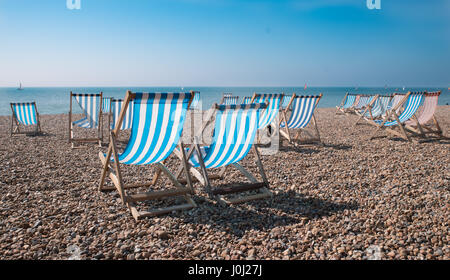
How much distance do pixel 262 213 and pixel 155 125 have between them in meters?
1.41

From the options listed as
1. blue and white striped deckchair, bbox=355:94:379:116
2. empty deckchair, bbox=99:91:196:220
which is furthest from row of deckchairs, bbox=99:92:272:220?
blue and white striped deckchair, bbox=355:94:379:116

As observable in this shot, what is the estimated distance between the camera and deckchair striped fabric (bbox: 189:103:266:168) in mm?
3143

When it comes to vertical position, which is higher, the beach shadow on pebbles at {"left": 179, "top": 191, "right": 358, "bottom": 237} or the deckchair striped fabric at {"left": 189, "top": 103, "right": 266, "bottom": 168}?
the deckchair striped fabric at {"left": 189, "top": 103, "right": 266, "bottom": 168}

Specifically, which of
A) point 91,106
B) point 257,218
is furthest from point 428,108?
point 91,106

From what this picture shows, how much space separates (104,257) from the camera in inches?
87.1

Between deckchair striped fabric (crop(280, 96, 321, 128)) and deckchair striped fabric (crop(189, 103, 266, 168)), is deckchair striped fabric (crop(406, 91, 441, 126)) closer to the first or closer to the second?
deckchair striped fabric (crop(280, 96, 321, 128))

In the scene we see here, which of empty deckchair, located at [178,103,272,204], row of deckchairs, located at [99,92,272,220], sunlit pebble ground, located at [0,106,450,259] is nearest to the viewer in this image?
sunlit pebble ground, located at [0,106,450,259]

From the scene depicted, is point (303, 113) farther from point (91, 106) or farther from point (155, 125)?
point (91, 106)

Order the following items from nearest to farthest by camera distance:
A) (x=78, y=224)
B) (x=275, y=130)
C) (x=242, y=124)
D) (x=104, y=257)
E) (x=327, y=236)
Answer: (x=104, y=257), (x=327, y=236), (x=78, y=224), (x=242, y=124), (x=275, y=130)

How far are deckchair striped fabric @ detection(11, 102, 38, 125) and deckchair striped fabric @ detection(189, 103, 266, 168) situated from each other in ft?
22.0
